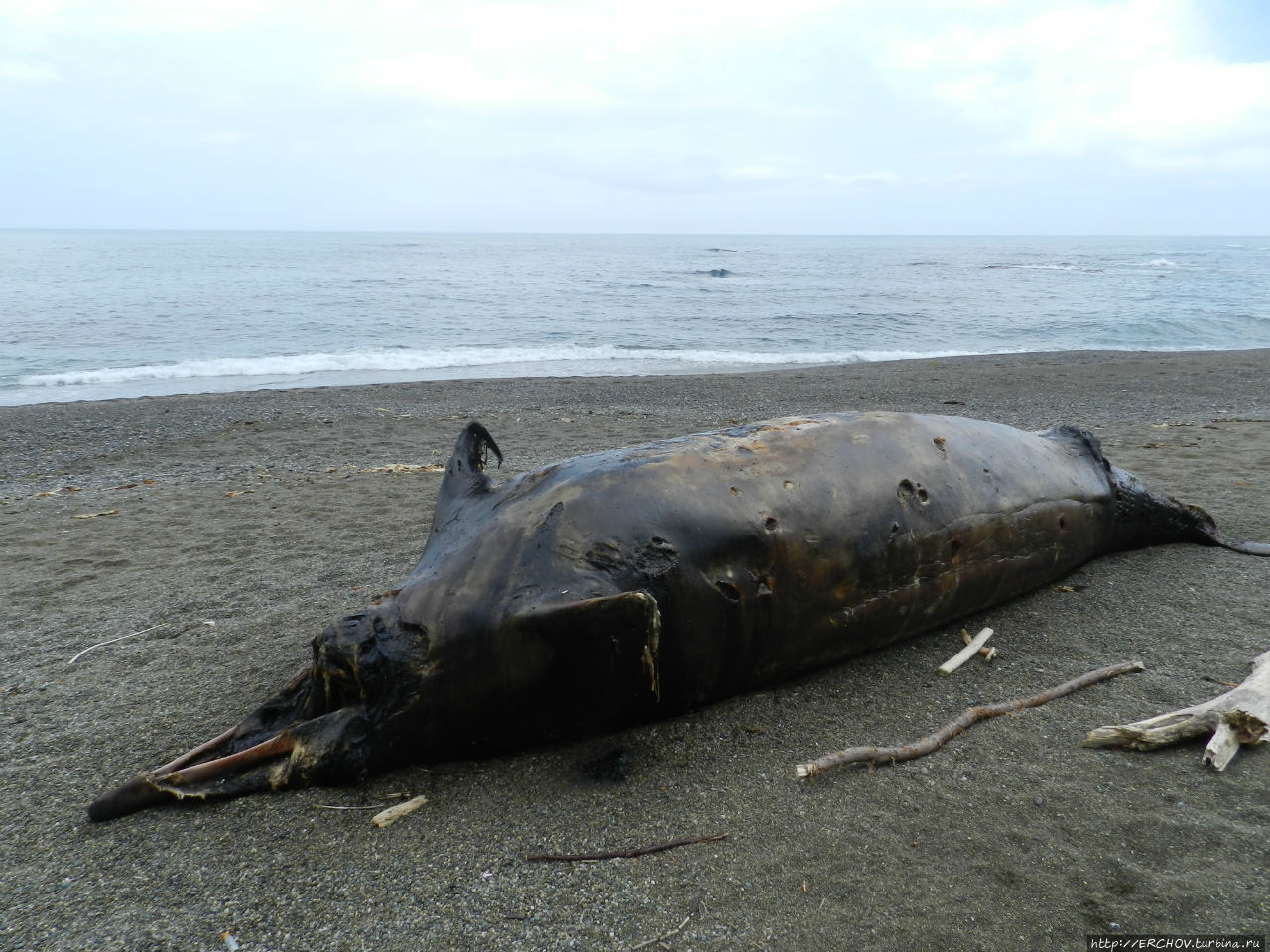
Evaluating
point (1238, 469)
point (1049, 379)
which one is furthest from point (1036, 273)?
point (1238, 469)

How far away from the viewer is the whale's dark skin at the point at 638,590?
3.02 metres

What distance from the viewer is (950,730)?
325 centimetres

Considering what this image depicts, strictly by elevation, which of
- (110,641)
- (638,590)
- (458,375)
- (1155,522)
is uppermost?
(638,590)

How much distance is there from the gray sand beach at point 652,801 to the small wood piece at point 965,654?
56 mm

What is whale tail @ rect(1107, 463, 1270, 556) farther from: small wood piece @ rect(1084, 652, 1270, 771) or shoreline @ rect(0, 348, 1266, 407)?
shoreline @ rect(0, 348, 1266, 407)

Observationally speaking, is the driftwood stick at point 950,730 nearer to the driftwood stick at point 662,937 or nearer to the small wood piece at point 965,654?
the small wood piece at point 965,654

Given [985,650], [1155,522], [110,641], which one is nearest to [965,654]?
[985,650]

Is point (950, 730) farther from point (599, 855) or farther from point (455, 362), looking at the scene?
point (455, 362)

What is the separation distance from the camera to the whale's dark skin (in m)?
3.02

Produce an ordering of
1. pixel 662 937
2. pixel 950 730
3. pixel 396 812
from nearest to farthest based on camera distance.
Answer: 1. pixel 662 937
2. pixel 396 812
3. pixel 950 730

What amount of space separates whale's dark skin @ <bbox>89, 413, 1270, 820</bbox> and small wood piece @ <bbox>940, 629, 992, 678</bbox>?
17cm

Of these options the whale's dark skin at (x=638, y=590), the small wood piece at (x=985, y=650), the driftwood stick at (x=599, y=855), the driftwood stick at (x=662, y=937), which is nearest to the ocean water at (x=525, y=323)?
the whale's dark skin at (x=638, y=590)

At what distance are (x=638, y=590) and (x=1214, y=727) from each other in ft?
7.04

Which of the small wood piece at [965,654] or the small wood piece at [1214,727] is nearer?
the small wood piece at [1214,727]
